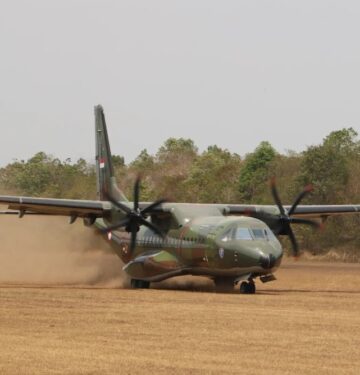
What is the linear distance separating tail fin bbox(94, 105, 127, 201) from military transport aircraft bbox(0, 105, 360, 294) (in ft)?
8.83

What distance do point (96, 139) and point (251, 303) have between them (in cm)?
1686

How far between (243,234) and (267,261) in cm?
146

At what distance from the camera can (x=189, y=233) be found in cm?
3403

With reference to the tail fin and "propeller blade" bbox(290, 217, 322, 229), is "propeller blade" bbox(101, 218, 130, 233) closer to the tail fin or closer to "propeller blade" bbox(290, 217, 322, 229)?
the tail fin

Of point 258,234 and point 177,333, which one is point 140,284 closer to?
point 258,234

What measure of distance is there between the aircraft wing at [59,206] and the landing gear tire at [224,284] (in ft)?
15.4

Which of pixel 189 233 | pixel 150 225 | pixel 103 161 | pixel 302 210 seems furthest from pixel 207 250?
pixel 103 161

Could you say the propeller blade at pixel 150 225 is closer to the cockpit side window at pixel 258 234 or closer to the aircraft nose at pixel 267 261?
the cockpit side window at pixel 258 234

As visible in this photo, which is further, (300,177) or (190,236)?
(300,177)

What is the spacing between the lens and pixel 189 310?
2483cm

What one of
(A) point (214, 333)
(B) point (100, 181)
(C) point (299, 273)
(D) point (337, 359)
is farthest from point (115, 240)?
(D) point (337, 359)

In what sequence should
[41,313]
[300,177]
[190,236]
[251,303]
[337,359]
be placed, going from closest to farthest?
1. [337,359]
2. [41,313]
3. [251,303]
4. [190,236]
5. [300,177]

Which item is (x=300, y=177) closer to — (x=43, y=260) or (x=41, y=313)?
(x=43, y=260)

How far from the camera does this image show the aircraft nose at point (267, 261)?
31.0 m
